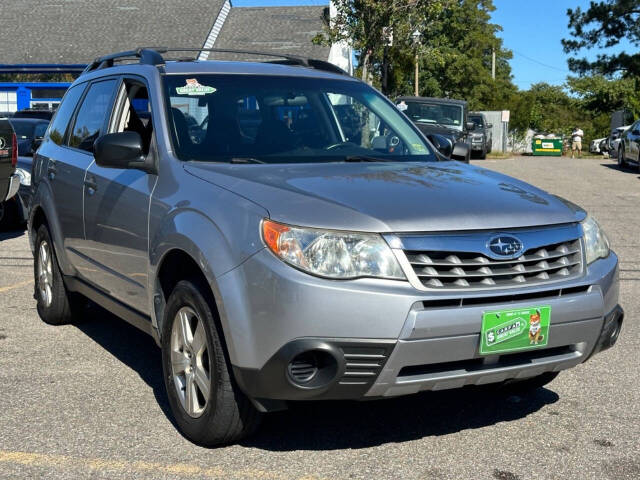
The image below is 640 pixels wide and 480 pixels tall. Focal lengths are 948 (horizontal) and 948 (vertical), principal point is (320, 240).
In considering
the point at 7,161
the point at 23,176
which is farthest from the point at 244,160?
the point at 23,176

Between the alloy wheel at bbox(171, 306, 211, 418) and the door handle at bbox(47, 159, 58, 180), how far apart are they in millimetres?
2296

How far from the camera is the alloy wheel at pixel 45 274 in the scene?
668cm

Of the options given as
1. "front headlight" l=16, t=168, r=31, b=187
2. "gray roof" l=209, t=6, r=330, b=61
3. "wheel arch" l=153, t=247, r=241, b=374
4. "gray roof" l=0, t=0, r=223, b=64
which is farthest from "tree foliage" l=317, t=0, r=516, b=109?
"wheel arch" l=153, t=247, r=241, b=374

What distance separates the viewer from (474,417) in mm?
4781

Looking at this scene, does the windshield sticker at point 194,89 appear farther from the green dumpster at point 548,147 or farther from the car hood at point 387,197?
the green dumpster at point 548,147

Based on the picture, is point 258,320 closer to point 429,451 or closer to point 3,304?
point 429,451

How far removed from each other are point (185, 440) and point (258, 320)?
0.95 m

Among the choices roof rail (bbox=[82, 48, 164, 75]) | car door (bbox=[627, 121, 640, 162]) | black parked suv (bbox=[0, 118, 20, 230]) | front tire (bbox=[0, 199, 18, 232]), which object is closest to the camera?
roof rail (bbox=[82, 48, 164, 75])

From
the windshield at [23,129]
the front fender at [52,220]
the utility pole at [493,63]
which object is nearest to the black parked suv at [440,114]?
the windshield at [23,129]

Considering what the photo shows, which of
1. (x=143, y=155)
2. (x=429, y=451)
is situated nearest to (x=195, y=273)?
(x=143, y=155)

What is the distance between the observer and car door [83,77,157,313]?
4.82 m

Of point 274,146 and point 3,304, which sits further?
point 3,304

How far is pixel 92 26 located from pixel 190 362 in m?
38.0

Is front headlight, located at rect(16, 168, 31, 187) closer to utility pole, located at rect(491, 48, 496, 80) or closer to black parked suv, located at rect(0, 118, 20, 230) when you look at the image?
black parked suv, located at rect(0, 118, 20, 230)
